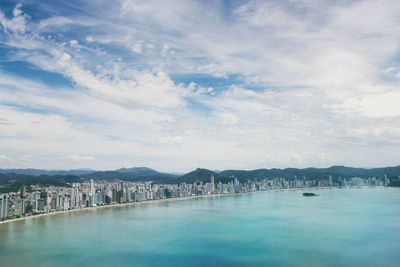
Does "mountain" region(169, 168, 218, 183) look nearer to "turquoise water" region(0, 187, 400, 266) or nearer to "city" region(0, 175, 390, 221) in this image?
"city" region(0, 175, 390, 221)

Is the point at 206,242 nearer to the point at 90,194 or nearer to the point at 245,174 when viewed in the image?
the point at 90,194

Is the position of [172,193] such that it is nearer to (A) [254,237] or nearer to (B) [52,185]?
(B) [52,185]

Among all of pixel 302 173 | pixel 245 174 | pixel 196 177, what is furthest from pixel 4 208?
pixel 302 173

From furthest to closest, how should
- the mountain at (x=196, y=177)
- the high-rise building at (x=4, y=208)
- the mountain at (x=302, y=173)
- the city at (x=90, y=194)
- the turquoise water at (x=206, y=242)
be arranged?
the mountain at (x=302, y=173)
the mountain at (x=196, y=177)
the city at (x=90, y=194)
the high-rise building at (x=4, y=208)
the turquoise water at (x=206, y=242)

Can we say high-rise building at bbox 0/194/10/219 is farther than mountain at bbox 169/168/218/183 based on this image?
No

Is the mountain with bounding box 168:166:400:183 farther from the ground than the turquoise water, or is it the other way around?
the mountain with bounding box 168:166:400:183

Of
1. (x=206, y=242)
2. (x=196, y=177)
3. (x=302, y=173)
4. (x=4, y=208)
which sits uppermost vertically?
(x=196, y=177)

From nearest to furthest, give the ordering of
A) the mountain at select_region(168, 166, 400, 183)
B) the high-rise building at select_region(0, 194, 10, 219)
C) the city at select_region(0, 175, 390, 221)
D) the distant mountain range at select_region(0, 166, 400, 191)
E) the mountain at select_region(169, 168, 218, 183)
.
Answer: the high-rise building at select_region(0, 194, 10, 219) < the city at select_region(0, 175, 390, 221) < the mountain at select_region(169, 168, 218, 183) < the distant mountain range at select_region(0, 166, 400, 191) < the mountain at select_region(168, 166, 400, 183)

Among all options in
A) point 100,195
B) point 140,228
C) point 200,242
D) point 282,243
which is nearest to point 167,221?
point 140,228

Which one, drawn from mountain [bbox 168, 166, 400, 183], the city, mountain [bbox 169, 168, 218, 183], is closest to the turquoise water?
the city

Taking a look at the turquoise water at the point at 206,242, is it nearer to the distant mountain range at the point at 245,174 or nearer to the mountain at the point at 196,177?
the mountain at the point at 196,177

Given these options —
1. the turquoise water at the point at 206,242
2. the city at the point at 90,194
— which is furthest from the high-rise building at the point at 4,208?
the turquoise water at the point at 206,242
